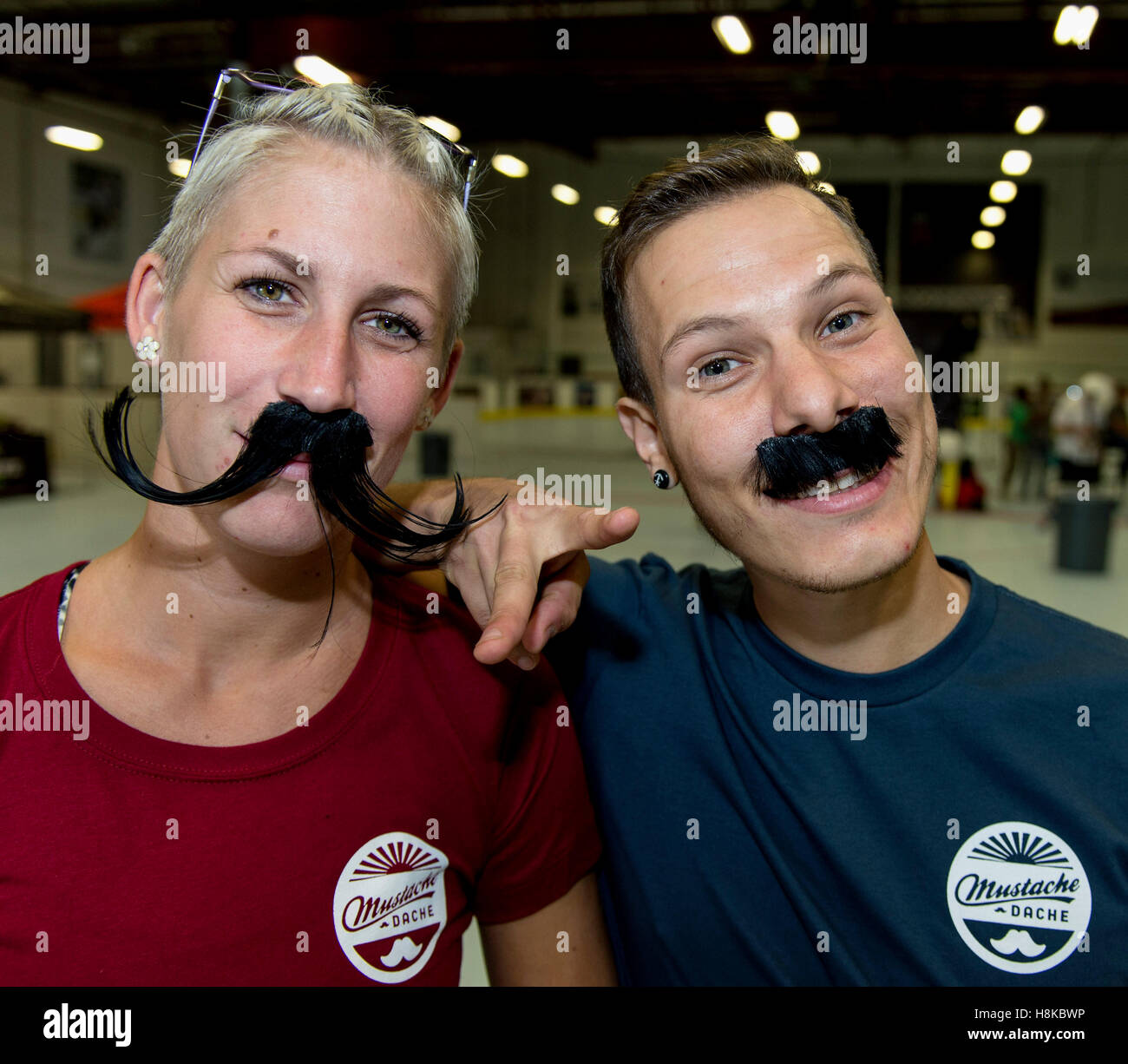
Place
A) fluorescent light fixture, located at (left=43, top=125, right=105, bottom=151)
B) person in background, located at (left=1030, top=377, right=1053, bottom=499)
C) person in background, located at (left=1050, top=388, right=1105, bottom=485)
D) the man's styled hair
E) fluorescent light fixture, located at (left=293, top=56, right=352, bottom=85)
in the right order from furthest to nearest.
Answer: person in background, located at (left=1030, top=377, right=1053, bottom=499) → person in background, located at (left=1050, top=388, right=1105, bottom=485) → fluorescent light fixture, located at (left=43, top=125, right=105, bottom=151) → fluorescent light fixture, located at (left=293, top=56, right=352, bottom=85) → the man's styled hair

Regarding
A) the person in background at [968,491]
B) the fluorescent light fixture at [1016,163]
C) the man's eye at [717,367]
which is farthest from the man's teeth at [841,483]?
the fluorescent light fixture at [1016,163]

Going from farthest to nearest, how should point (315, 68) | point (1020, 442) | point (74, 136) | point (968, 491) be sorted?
point (1020, 442) → point (968, 491) → point (74, 136) → point (315, 68)

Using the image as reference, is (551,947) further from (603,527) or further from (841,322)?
(841,322)

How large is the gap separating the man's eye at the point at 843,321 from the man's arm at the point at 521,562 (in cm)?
56

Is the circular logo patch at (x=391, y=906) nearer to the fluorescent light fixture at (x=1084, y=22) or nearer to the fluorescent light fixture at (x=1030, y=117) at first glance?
the fluorescent light fixture at (x=1084, y=22)

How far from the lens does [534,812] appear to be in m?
1.51

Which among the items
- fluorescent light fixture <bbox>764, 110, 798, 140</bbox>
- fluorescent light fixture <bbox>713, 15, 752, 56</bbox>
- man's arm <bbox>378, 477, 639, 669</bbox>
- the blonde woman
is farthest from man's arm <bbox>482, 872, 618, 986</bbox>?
fluorescent light fixture <bbox>764, 110, 798, 140</bbox>

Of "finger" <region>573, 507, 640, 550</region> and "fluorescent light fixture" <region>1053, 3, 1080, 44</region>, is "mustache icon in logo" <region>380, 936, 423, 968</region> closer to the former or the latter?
"finger" <region>573, 507, 640, 550</region>

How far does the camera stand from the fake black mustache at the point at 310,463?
3.99 feet

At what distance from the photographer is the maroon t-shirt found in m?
1.22

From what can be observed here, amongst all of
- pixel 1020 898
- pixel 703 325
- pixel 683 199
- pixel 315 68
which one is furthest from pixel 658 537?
pixel 1020 898

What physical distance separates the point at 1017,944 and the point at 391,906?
91cm

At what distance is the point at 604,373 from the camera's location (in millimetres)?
23859
